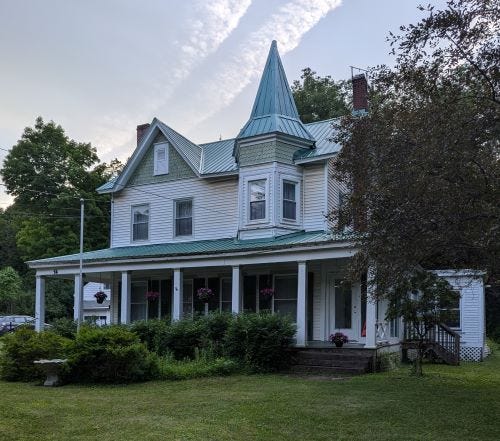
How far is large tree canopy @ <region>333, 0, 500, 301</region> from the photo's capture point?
27.6 ft

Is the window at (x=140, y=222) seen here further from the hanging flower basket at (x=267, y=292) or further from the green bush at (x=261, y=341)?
the green bush at (x=261, y=341)

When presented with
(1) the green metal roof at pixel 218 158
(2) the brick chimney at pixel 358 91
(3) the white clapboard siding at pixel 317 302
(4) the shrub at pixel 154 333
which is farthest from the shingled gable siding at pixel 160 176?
(4) the shrub at pixel 154 333

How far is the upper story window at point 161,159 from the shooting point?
79.3 feet

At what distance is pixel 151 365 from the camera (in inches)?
602

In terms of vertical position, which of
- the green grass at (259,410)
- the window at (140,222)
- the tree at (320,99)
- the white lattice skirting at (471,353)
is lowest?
the white lattice skirting at (471,353)

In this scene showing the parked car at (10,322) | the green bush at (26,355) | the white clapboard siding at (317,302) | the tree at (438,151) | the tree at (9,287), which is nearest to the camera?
the tree at (438,151)

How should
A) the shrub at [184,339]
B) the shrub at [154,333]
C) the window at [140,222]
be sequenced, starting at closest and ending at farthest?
the shrub at [184,339]
the shrub at [154,333]
the window at [140,222]

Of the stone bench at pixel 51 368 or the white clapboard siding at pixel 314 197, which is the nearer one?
the stone bench at pixel 51 368

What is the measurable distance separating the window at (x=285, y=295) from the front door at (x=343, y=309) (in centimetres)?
124

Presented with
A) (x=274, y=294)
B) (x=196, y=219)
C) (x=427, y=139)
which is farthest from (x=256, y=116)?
(x=427, y=139)

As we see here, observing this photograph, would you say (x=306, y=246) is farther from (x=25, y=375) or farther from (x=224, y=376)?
(x=25, y=375)

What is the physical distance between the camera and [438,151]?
833cm

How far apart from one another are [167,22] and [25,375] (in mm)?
9068

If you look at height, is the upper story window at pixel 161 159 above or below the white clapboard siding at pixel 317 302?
above
